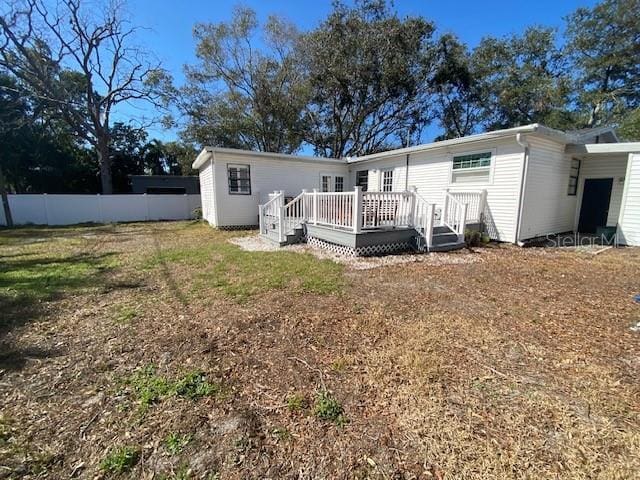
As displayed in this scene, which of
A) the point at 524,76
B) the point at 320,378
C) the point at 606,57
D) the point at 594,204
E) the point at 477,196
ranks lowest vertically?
the point at 320,378

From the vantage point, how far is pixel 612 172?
8.74 m

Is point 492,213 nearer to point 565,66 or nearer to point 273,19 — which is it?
point 273,19

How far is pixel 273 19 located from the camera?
17156mm

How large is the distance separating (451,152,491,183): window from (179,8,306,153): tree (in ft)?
41.5

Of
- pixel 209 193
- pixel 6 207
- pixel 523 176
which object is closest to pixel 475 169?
pixel 523 176

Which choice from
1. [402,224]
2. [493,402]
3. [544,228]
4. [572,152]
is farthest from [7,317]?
[572,152]

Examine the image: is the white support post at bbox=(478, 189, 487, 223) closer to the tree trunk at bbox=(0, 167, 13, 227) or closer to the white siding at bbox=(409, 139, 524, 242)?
the white siding at bbox=(409, 139, 524, 242)

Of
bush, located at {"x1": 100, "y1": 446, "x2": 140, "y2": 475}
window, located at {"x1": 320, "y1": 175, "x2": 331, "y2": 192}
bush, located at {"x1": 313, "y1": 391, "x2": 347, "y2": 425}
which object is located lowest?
bush, located at {"x1": 313, "y1": 391, "x2": 347, "y2": 425}

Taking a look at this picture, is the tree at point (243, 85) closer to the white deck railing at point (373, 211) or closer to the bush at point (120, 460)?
the white deck railing at point (373, 211)

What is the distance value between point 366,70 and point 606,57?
48.1 ft

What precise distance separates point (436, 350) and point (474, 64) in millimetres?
22009

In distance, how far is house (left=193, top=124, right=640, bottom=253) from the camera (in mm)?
7031

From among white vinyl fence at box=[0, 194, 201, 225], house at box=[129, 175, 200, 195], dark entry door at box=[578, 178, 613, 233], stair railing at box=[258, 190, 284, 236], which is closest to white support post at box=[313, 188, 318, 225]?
stair railing at box=[258, 190, 284, 236]

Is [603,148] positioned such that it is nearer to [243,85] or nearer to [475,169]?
[475,169]
